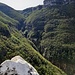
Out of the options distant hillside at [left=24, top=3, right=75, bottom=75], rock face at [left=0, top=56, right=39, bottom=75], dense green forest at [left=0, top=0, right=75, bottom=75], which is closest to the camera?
rock face at [left=0, top=56, right=39, bottom=75]

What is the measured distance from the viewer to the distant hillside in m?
117

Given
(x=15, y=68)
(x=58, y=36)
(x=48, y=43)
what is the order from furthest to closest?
(x=58, y=36), (x=48, y=43), (x=15, y=68)

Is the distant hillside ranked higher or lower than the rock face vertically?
lower

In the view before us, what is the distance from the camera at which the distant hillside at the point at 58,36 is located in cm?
11712

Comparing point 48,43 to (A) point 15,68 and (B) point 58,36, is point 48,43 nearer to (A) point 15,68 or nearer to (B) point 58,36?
(B) point 58,36

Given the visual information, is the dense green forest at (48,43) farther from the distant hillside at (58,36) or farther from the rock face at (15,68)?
the rock face at (15,68)

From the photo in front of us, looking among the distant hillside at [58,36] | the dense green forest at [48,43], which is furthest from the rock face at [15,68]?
the distant hillside at [58,36]

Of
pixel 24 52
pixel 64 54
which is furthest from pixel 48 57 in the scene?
pixel 24 52

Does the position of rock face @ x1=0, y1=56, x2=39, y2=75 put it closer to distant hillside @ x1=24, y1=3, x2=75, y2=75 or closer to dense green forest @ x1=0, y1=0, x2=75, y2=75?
dense green forest @ x1=0, y1=0, x2=75, y2=75

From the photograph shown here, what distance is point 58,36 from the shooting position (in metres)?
146

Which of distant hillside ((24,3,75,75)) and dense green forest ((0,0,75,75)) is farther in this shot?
distant hillside ((24,3,75,75))

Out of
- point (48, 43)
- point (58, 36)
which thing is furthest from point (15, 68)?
point (58, 36)

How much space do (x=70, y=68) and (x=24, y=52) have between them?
2162cm

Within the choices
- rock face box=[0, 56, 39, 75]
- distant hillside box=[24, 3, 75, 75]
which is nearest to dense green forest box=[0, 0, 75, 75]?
distant hillside box=[24, 3, 75, 75]
